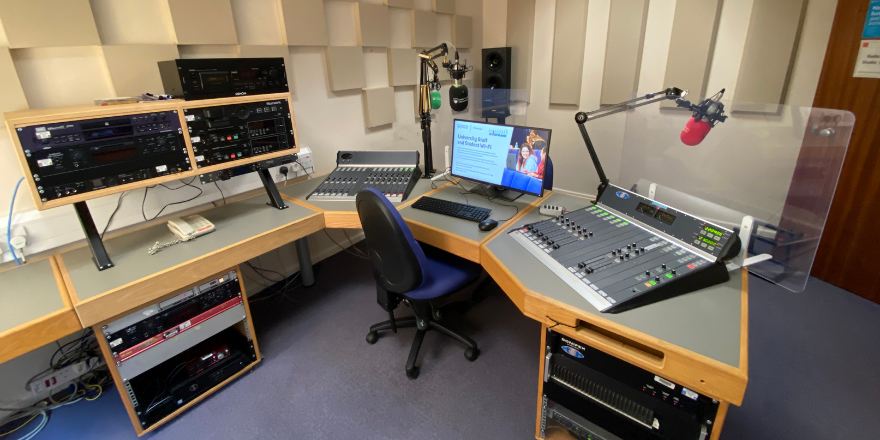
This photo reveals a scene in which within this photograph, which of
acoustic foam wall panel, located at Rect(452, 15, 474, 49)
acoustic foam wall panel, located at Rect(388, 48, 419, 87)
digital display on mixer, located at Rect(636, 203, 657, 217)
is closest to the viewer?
digital display on mixer, located at Rect(636, 203, 657, 217)

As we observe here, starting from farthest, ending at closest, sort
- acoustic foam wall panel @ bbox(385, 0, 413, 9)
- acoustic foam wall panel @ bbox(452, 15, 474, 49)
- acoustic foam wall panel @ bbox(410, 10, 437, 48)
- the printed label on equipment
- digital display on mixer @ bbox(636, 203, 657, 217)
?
acoustic foam wall panel @ bbox(452, 15, 474, 49) < acoustic foam wall panel @ bbox(410, 10, 437, 48) < acoustic foam wall panel @ bbox(385, 0, 413, 9) < digital display on mixer @ bbox(636, 203, 657, 217) < the printed label on equipment

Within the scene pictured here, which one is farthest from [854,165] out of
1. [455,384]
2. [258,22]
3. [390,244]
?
[258,22]

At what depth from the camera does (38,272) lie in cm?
154

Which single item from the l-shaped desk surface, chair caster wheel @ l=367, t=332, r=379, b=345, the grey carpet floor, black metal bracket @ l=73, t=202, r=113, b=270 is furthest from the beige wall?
black metal bracket @ l=73, t=202, r=113, b=270

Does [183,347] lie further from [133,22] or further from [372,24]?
[372,24]

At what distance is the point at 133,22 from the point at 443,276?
6.11 ft

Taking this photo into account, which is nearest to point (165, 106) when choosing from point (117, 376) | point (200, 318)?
point (200, 318)

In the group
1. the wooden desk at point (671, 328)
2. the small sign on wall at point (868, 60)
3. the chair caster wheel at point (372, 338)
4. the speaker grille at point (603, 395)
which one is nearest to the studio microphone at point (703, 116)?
the wooden desk at point (671, 328)

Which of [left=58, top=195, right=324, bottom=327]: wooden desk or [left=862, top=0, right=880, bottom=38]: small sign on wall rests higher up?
[left=862, top=0, right=880, bottom=38]: small sign on wall

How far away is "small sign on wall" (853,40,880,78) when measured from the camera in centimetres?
215

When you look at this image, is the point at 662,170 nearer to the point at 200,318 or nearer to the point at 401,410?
the point at 401,410

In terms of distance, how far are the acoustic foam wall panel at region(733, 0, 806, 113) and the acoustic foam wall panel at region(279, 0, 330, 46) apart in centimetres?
272

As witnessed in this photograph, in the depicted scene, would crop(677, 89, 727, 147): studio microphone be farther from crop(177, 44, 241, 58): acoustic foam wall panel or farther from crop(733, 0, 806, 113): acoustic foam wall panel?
crop(177, 44, 241, 58): acoustic foam wall panel

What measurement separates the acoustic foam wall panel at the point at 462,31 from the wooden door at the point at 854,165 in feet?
8.62
